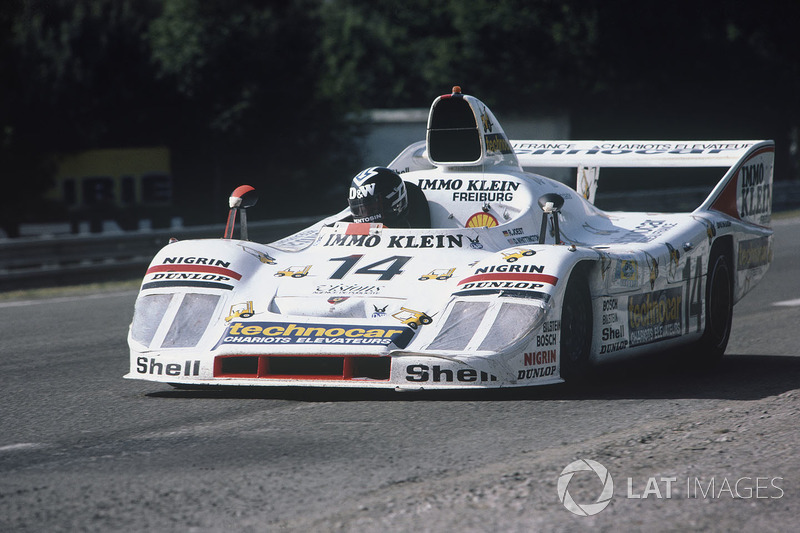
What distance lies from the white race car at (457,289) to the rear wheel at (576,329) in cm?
1

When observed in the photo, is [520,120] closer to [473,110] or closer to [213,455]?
[473,110]

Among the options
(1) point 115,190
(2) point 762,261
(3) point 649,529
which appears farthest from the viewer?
(1) point 115,190

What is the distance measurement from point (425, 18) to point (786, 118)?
36.1 ft

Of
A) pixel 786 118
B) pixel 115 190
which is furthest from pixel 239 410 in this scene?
pixel 786 118

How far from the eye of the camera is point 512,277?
6410 millimetres

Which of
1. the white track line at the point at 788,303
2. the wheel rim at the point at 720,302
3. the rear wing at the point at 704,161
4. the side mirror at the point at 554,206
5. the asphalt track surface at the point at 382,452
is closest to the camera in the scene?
the asphalt track surface at the point at 382,452

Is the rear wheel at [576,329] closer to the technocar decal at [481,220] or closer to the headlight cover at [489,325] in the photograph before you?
the headlight cover at [489,325]

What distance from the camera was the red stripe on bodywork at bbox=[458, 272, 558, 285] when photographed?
635 centimetres

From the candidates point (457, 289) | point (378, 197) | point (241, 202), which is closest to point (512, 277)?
point (457, 289)

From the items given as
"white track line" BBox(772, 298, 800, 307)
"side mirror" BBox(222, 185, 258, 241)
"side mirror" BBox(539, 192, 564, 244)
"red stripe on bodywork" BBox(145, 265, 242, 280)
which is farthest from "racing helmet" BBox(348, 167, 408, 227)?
"white track line" BBox(772, 298, 800, 307)

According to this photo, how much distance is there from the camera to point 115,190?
24859 mm

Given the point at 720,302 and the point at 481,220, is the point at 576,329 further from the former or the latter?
the point at 720,302

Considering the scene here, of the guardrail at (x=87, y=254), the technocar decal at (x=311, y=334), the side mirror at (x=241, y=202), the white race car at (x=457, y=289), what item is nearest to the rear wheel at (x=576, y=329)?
the white race car at (x=457, y=289)

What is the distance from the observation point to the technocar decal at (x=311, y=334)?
624 centimetres
